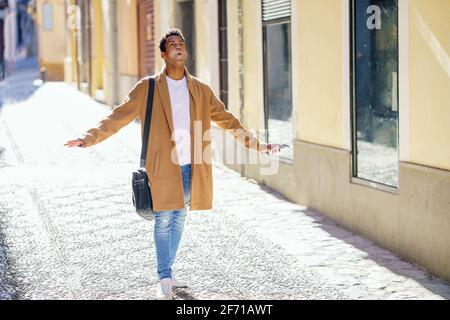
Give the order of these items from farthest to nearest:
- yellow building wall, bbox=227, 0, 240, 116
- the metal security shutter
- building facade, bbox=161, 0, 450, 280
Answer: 1. yellow building wall, bbox=227, 0, 240, 116
2. the metal security shutter
3. building facade, bbox=161, 0, 450, 280

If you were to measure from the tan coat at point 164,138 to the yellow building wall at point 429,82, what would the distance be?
1799 mm

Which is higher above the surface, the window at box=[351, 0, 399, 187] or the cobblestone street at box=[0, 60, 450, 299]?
the window at box=[351, 0, 399, 187]

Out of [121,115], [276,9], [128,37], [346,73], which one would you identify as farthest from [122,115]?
[128,37]

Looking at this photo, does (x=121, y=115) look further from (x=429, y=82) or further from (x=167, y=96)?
(x=429, y=82)

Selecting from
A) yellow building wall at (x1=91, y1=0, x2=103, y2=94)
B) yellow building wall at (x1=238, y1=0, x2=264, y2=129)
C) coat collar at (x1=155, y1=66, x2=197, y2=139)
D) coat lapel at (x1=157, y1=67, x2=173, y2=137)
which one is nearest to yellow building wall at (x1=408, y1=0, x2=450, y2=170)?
coat collar at (x1=155, y1=66, x2=197, y2=139)

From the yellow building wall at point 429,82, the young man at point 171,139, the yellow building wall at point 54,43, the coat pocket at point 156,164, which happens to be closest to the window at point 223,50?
the yellow building wall at point 429,82

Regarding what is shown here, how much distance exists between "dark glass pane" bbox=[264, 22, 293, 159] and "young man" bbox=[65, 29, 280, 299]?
15.6 feet

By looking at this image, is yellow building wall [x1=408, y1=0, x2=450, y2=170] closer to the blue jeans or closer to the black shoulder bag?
the blue jeans

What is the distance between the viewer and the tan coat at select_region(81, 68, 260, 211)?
232 inches

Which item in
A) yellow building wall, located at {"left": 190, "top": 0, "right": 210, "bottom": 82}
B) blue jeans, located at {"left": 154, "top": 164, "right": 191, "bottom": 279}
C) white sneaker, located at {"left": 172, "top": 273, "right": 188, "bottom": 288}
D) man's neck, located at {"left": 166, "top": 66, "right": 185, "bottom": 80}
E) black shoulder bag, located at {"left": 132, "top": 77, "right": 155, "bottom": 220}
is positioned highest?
yellow building wall, located at {"left": 190, "top": 0, "right": 210, "bottom": 82}

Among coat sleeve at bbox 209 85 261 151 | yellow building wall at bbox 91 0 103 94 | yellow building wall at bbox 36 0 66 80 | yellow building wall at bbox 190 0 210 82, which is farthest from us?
yellow building wall at bbox 36 0 66 80

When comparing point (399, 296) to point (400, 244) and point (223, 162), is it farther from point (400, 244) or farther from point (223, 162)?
point (223, 162)

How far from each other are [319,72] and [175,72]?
12.3 feet

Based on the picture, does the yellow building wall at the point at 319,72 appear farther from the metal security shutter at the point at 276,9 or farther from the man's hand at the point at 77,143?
the man's hand at the point at 77,143
